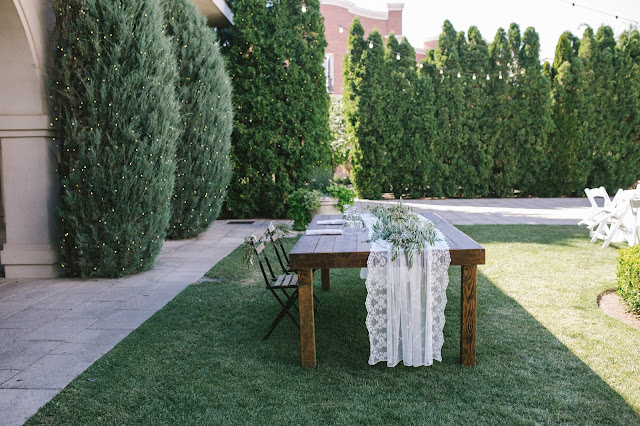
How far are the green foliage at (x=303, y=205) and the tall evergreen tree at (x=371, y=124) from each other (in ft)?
17.5

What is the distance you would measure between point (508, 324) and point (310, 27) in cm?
849

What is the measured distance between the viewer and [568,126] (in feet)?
47.6

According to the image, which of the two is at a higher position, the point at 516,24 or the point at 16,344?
the point at 516,24

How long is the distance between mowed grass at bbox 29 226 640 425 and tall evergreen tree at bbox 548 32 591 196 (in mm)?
10617

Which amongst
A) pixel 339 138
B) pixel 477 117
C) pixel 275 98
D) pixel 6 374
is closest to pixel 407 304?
pixel 6 374

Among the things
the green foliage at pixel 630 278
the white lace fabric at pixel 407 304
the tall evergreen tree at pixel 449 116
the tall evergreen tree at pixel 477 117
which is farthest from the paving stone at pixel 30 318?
the tall evergreen tree at pixel 477 117

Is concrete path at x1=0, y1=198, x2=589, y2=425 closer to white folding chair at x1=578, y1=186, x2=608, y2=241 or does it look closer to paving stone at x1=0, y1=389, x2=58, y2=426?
paving stone at x1=0, y1=389, x2=58, y2=426

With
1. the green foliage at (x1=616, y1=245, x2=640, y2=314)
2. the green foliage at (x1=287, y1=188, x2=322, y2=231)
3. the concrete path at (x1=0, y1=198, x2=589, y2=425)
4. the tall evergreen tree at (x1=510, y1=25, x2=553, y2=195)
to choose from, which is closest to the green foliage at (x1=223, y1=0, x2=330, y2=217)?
the green foliage at (x1=287, y1=188, x2=322, y2=231)

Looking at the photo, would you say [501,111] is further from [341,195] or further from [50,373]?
[50,373]

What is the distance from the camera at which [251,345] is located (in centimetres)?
376

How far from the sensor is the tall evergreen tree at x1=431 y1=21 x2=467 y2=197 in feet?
46.5

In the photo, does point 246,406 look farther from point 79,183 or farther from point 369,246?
point 79,183

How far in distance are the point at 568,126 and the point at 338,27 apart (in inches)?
410

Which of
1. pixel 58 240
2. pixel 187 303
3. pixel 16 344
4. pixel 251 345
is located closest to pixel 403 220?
pixel 251 345
